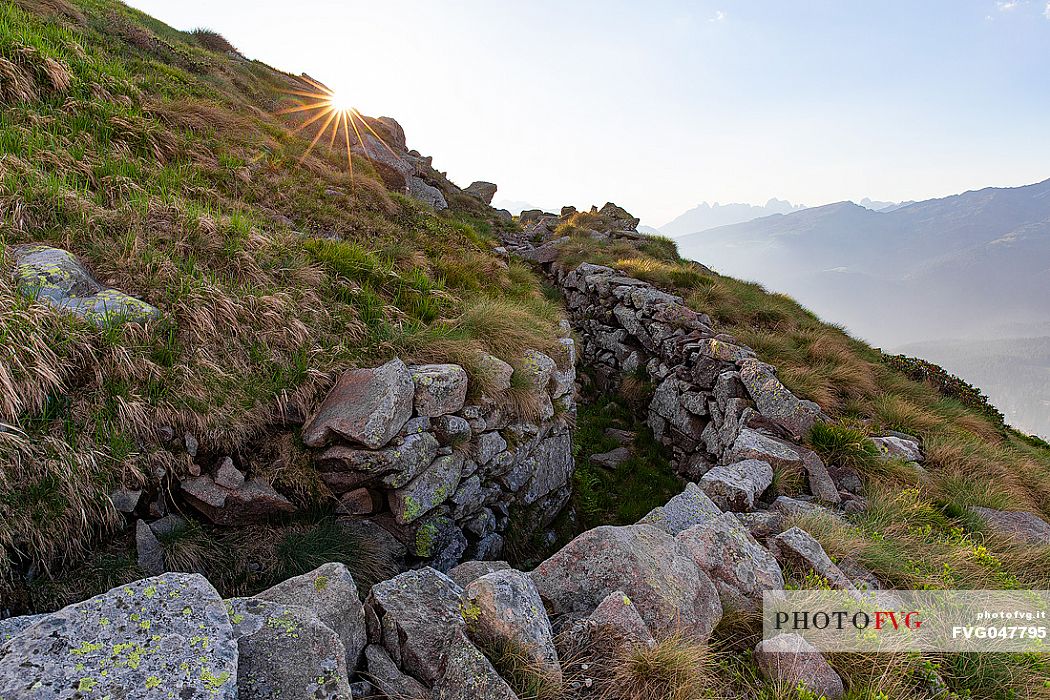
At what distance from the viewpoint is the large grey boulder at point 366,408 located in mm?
5422

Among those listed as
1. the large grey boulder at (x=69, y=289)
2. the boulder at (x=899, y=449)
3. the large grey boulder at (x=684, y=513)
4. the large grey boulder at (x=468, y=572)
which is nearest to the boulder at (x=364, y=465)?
the large grey boulder at (x=468, y=572)

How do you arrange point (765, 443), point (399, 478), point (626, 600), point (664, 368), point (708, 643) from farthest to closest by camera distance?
point (664, 368) < point (765, 443) < point (399, 478) < point (708, 643) < point (626, 600)

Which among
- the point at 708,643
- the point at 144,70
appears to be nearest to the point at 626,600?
the point at 708,643

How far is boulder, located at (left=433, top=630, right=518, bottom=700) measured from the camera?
288 cm

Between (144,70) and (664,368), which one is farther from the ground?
(144,70)

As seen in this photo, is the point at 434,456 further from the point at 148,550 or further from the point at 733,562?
the point at 733,562

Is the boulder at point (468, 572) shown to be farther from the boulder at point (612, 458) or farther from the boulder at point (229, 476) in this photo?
the boulder at point (612, 458)

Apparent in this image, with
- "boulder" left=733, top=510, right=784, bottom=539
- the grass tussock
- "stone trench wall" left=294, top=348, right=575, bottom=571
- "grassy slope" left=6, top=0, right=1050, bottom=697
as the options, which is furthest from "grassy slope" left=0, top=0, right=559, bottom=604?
"boulder" left=733, top=510, right=784, bottom=539

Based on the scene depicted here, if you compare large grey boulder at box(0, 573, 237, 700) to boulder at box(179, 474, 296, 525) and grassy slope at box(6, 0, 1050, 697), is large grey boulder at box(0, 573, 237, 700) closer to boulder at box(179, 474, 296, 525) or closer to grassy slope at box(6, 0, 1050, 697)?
grassy slope at box(6, 0, 1050, 697)

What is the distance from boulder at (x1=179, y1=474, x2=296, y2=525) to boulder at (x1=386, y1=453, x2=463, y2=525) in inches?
49.4

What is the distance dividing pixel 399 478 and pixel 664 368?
8557mm

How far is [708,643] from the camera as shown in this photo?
12.8ft

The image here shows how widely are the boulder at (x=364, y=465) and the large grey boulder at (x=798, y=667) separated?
4.03 meters

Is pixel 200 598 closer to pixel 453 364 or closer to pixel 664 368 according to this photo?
pixel 453 364
